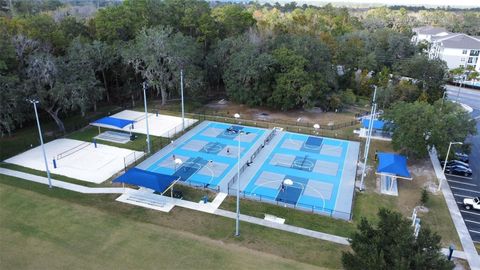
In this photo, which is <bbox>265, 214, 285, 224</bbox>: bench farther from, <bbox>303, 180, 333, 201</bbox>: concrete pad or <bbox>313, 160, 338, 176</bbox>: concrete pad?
<bbox>313, 160, 338, 176</bbox>: concrete pad

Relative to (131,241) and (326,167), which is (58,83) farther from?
(326,167)

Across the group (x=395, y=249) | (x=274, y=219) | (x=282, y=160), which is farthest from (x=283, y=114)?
(x=395, y=249)

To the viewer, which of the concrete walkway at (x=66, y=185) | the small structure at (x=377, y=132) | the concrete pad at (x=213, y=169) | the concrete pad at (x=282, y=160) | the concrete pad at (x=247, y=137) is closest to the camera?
the concrete walkway at (x=66, y=185)

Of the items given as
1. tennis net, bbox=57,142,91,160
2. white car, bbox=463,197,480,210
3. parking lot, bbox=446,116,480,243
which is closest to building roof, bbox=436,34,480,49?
parking lot, bbox=446,116,480,243

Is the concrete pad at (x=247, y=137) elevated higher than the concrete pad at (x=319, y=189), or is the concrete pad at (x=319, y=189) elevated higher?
the concrete pad at (x=247, y=137)

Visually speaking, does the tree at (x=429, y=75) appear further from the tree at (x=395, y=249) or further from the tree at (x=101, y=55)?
the tree at (x=101, y=55)

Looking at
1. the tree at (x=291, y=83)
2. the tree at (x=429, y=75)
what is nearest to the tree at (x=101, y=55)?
the tree at (x=291, y=83)
